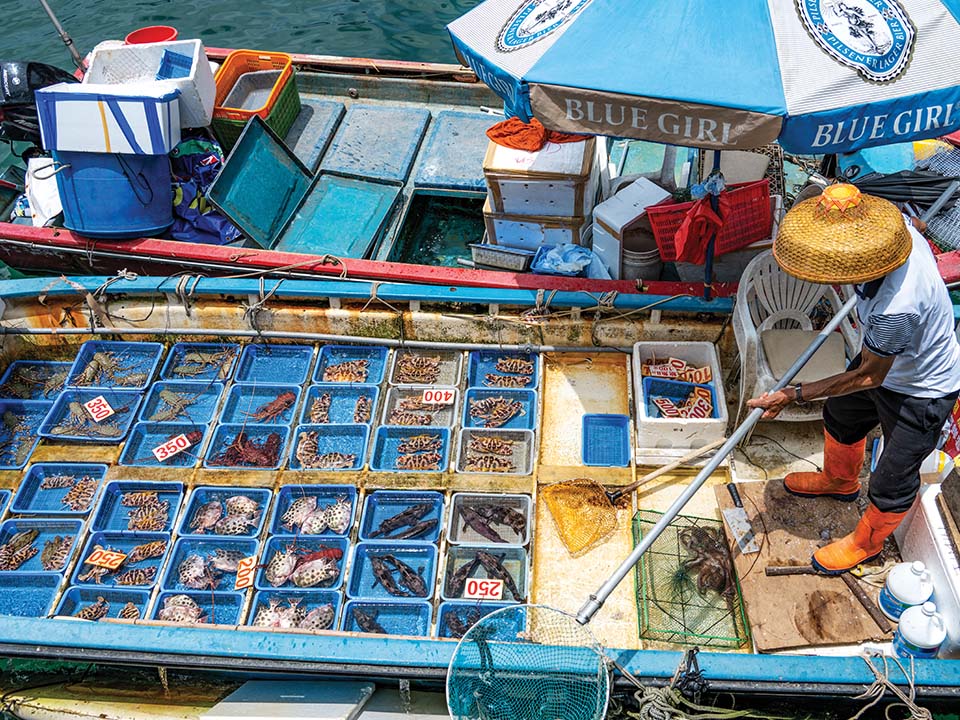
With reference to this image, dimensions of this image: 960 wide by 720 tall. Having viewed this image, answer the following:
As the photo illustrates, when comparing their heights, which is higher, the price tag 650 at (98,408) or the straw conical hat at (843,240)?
the straw conical hat at (843,240)

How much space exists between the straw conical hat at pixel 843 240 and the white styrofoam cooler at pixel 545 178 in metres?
2.55

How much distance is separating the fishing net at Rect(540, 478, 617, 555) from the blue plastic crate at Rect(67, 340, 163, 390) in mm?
3251

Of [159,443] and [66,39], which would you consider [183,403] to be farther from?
[66,39]

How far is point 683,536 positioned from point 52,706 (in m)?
3.69

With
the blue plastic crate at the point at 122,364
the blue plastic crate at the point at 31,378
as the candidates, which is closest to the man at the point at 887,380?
the blue plastic crate at the point at 122,364

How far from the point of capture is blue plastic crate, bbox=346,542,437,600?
5.03m

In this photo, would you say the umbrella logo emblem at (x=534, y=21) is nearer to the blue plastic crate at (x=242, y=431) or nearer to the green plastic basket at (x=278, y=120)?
the blue plastic crate at (x=242, y=431)

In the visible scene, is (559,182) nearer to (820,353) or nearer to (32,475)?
(820,353)

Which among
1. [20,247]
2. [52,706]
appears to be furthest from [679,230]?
[20,247]

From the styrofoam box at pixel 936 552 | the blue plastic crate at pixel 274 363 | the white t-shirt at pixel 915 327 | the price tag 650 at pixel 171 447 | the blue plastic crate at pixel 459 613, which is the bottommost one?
the blue plastic crate at pixel 459 613

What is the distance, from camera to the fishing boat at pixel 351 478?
4.33m

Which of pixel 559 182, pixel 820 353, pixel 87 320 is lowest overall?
pixel 87 320

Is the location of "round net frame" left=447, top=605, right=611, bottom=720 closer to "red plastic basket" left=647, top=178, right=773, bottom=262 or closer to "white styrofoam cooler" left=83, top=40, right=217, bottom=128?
"red plastic basket" left=647, top=178, right=773, bottom=262

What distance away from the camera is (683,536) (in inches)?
200
